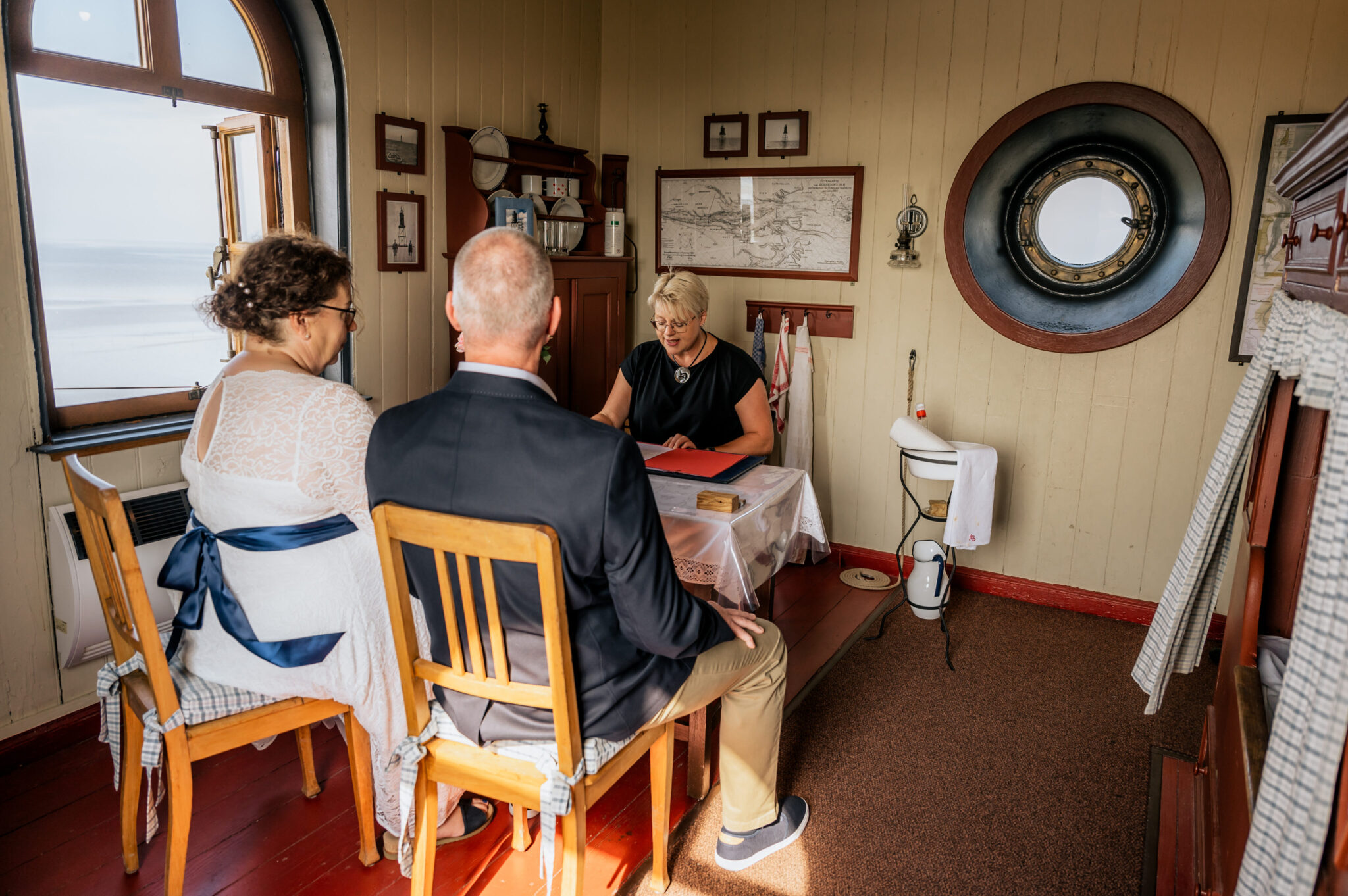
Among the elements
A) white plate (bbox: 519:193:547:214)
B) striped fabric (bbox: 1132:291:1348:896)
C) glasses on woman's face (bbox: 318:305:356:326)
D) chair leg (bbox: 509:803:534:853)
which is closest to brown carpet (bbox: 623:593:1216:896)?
chair leg (bbox: 509:803:534:853)

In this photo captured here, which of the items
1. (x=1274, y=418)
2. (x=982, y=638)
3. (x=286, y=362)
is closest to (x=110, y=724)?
(x=286, y=362)

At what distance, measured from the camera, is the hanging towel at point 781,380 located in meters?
4.11

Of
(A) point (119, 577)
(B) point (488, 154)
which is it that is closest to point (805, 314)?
(B) point (488, 154)

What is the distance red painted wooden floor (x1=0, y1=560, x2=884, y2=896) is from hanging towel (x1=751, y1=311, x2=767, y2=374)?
2076 millimetres

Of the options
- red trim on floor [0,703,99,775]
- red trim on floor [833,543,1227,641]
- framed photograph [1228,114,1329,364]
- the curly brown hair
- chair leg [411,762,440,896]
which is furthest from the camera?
red trim on floor [833,543,1227,641]

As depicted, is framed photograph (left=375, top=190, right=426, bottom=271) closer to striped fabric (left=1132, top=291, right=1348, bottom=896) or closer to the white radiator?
the white radiator

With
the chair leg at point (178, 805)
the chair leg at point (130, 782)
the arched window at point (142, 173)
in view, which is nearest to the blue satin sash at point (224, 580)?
the chair leg at point (178, 805)

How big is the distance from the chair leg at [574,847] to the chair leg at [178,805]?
768 mm

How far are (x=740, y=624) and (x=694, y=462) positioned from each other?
76 centimetres

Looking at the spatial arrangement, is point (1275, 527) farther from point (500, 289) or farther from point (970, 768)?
point (500, 289)

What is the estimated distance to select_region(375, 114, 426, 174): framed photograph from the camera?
3242mm

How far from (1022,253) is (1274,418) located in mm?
2048

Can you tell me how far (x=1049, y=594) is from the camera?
3809 mm

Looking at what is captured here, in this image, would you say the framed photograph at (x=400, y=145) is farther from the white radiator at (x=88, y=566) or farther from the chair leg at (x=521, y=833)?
the chair leg at (x=521, y=833)
